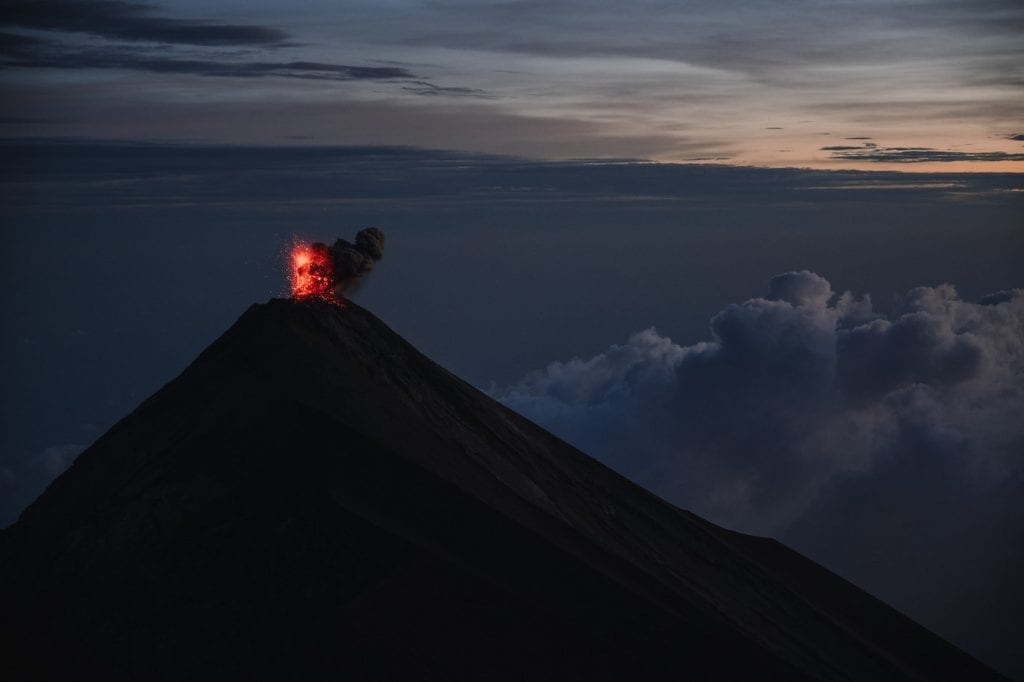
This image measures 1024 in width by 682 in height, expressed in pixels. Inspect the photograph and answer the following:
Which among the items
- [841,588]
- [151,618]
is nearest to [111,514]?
[151,618]

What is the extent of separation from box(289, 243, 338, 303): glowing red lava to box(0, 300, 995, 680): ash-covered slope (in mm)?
935

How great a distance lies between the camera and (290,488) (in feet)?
80.9

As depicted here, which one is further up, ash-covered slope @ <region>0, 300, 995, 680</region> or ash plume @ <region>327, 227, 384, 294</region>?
ash plume @ <region>327, 227, 384, 294</region>

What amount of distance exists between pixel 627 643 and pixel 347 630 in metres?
6.38

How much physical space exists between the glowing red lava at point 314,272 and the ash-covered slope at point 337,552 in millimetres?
935

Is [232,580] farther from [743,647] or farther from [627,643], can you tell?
[743,647]

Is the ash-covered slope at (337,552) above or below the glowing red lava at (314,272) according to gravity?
below

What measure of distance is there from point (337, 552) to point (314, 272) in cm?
1142

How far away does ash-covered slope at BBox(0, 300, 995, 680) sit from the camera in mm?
22125

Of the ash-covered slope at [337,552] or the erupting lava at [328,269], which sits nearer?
the ash-covered slope at [337,552]

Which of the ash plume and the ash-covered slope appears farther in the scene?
the ash plume

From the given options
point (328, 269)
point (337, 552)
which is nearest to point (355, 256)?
point (328, 269)

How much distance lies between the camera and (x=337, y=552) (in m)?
23.6

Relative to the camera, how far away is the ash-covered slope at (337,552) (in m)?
22.1
